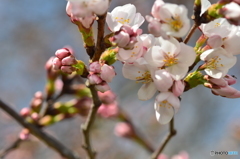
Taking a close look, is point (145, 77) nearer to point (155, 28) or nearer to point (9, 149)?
point (155, 28)

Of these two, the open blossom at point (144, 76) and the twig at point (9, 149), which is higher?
the open blossom at point (144, 76)

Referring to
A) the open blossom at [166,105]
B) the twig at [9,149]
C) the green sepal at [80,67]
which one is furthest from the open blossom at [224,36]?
the twig at [9,149]

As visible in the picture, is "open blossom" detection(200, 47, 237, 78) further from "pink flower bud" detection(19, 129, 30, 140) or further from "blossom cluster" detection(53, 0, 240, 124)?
"pink flower bud" detection(19, 129, 30, 140)

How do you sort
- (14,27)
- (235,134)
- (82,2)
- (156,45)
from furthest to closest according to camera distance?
(14,27) → (235,134) → (156,45) → (82,2)

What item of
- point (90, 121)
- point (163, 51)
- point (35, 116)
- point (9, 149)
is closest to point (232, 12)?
point (163, 51)

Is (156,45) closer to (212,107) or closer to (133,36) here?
(133,36)

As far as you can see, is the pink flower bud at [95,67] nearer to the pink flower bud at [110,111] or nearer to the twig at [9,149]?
the twig at [9,149]

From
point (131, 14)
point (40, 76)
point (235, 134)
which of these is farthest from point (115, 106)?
point (40, 76)

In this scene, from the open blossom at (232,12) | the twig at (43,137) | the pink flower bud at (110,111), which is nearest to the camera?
the open blossom at (232,12)
